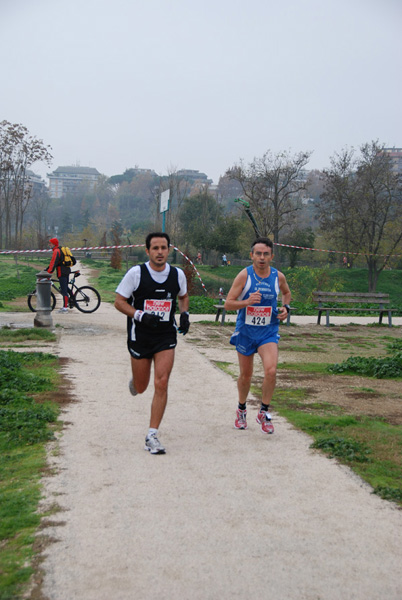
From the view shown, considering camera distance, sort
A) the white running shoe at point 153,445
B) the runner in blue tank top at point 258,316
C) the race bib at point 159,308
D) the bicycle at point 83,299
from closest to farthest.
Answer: the white running shoe at point 153,445
the race bib at point 159,308
the runner in blue tank top at point 258,316
the bicycle at point 83,299

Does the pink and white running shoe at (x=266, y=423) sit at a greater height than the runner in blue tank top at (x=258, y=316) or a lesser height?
lesser

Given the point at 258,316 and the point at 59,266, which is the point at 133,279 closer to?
the point at 258,316

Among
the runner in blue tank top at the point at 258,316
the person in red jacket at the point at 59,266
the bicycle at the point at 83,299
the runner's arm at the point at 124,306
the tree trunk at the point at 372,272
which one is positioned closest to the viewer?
the runner's arm at the point at 124,306

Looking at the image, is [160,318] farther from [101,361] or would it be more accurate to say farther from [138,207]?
[138,207]

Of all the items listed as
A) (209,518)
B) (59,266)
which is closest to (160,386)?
(209,518)

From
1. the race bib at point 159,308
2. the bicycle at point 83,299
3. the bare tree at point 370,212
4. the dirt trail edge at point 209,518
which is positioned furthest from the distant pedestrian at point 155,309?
the bare tree at point 370,212

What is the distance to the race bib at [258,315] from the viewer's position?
637 cm

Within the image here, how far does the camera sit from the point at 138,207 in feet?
475

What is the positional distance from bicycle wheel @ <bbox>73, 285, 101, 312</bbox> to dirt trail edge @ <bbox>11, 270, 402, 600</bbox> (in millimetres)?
10264

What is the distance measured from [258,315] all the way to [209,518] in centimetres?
261

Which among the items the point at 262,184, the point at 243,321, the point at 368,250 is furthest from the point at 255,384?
the point at 262,184

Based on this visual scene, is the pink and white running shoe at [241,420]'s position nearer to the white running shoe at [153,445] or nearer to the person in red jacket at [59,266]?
the white running shoe at [153,445]

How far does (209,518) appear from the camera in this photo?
4094 mm

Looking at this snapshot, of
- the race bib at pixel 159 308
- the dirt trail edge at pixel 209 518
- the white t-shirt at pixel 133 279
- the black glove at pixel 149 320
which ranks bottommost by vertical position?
the dirt trail edge at pixel 209 518
